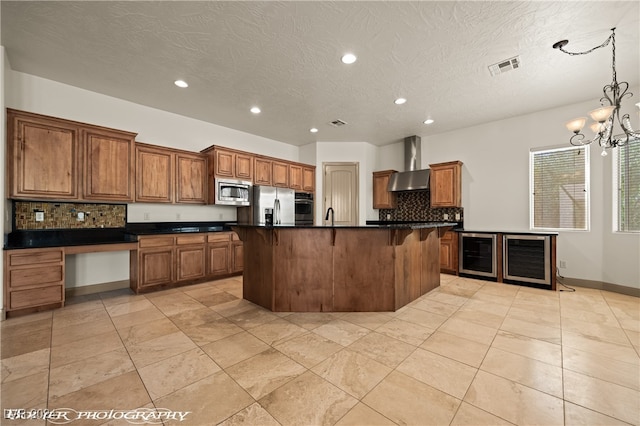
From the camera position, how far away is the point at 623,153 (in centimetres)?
383

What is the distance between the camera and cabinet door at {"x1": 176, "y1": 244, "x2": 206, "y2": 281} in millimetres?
4156

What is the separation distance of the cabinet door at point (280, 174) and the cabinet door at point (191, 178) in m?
1.49

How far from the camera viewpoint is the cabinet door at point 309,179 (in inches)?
→ 248

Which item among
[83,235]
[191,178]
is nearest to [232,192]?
[191,178]

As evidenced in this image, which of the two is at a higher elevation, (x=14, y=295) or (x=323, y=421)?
(x=14, y=295)

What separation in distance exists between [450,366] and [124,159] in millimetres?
4835

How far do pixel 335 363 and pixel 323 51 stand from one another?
125 inches

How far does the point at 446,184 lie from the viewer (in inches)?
210

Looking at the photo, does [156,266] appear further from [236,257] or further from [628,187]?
[628,187]

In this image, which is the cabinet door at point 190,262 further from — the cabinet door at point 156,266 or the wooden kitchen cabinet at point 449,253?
the wooden kitchen cabinet at point 449,253

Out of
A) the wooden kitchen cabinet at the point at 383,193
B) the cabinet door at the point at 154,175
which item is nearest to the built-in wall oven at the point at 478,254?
the wooden kitchen cabinet at the point at 383,193

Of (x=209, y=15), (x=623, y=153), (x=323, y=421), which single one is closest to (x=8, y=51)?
(x=209, y=15)

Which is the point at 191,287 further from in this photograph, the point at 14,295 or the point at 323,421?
the point at 323,421

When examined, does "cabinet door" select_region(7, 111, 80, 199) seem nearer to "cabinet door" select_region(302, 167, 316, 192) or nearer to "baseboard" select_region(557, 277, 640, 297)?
"cabinet door" select_region(302, 167, 316, 192)
